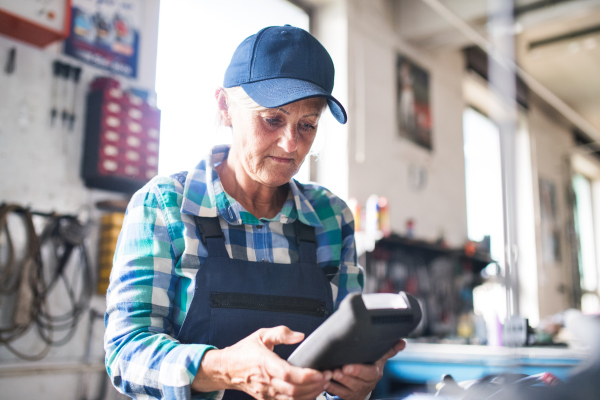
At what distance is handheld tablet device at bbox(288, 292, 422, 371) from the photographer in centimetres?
74

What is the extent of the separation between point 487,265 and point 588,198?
7.13 meters

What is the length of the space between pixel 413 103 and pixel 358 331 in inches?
198

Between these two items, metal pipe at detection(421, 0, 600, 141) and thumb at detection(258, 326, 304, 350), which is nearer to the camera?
thumb at detection(258, 326, 304, 350)

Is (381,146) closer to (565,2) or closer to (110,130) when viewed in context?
(565,2)

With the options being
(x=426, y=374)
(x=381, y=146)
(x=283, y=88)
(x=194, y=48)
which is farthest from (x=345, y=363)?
(x=381, y=146)

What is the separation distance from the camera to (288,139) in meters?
1.19

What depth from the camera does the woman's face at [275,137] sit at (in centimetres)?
120

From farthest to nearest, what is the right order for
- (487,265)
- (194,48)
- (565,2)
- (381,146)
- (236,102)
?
1. (487,265)
2. (381,146)
3. (565,2)
4. (194,48)
5. (236,102)

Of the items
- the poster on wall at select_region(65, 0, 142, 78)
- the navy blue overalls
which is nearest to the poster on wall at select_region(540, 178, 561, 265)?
the poster on wall at select_region(65, 0, 142, 78)

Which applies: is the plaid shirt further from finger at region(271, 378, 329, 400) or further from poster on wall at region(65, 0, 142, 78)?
poster on wall at region(65, 0, 142, 78)

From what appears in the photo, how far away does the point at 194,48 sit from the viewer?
2305 mm

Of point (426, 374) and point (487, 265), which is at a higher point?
point (487, 265)

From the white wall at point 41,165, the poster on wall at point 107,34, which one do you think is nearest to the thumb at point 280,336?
the white wall at point 41,165

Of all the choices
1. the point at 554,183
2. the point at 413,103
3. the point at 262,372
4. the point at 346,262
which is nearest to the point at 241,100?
the point at 346,262
